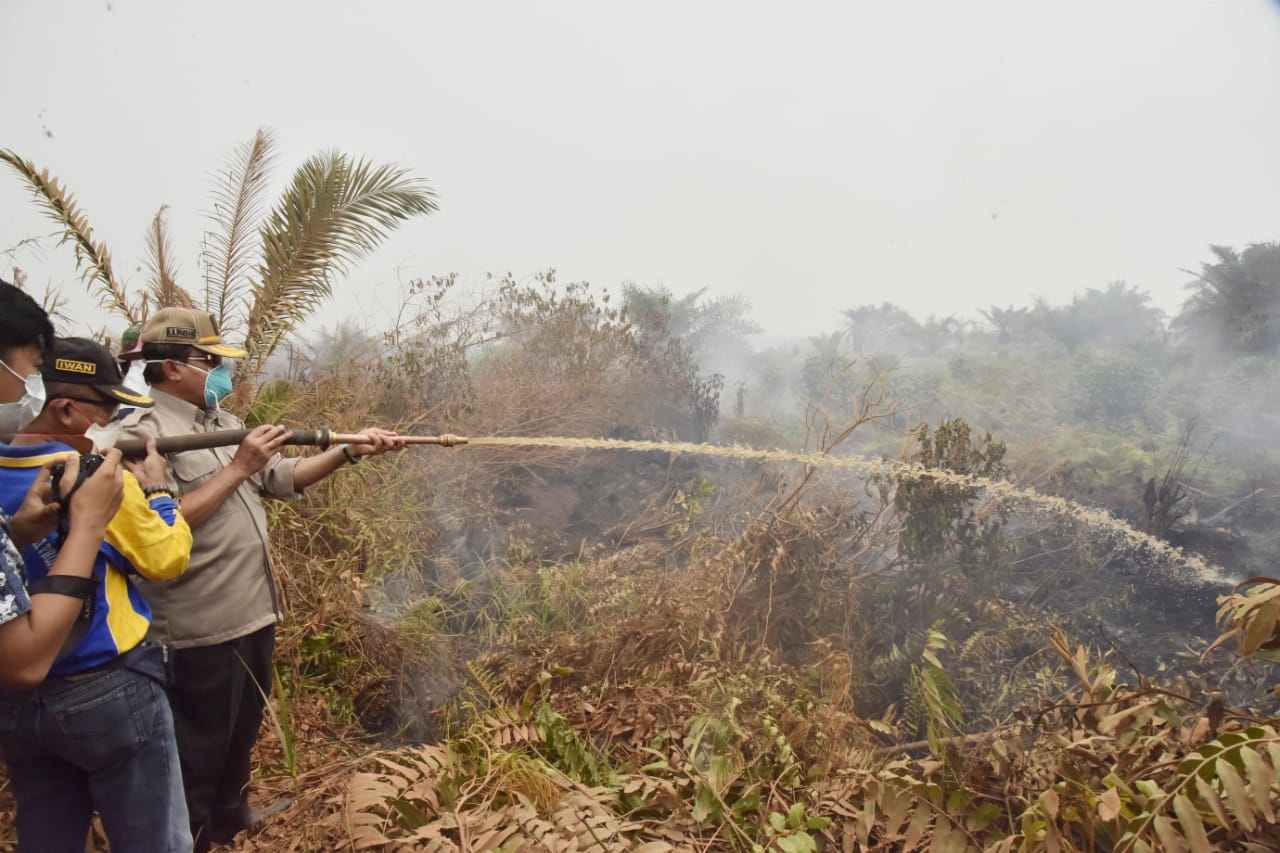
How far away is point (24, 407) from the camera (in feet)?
5.36

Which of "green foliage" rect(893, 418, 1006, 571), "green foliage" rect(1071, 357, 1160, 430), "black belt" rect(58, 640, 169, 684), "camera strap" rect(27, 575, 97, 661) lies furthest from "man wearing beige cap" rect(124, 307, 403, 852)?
"green foliage" rect(1071, 357, 1160, 430)

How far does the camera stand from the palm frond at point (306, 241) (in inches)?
200

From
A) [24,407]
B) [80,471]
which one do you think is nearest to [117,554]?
[80,471]

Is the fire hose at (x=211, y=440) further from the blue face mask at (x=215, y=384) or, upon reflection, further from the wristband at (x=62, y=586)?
the wristband at (x=62, y=586)

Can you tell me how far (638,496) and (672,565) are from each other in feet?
3.86

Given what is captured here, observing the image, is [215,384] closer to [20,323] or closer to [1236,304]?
[20,323]

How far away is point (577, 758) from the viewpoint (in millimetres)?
3035

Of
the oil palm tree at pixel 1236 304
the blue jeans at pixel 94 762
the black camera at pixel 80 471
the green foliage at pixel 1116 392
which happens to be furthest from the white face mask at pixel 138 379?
the oil palm tree at pixel 1236 304

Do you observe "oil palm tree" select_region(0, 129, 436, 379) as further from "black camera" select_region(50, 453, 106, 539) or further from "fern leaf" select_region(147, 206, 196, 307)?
"black camera" select_region(50, 453, 106, 539)

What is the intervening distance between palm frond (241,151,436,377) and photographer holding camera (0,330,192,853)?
11.3 feet

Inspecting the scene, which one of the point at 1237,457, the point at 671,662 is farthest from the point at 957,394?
the point at 671,662

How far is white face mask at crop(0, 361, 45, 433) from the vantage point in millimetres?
1607

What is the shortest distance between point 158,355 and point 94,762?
1349mm

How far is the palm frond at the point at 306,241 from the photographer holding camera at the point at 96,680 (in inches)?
136
